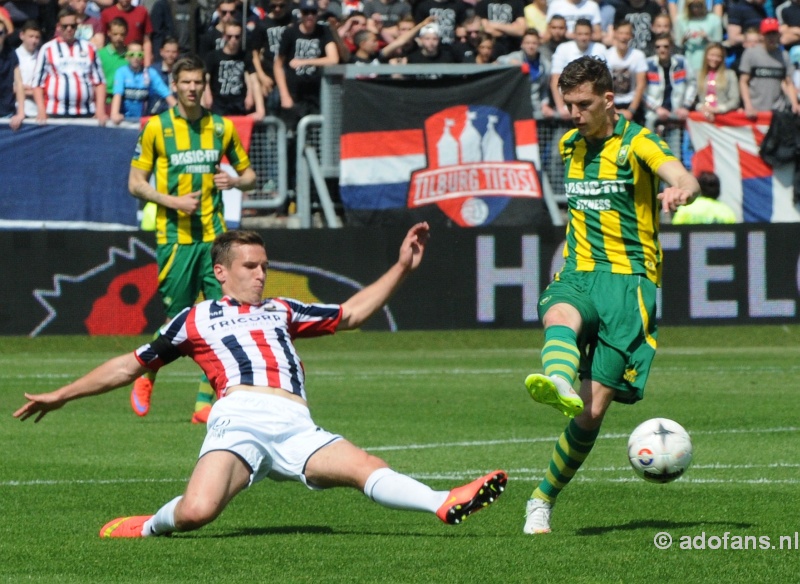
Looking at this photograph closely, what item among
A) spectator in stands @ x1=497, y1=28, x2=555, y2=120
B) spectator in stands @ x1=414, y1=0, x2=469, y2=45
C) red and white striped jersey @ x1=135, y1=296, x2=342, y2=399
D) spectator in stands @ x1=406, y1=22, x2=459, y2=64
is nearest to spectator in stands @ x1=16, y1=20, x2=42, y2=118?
spectator in stands @ x1=406, y1=22, x2=459, y2=64

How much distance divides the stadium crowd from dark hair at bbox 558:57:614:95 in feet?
37.5

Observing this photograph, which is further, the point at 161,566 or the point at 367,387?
the point at 367,387

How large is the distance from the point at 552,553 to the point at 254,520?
5.62ft

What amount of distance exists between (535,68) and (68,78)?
583cm

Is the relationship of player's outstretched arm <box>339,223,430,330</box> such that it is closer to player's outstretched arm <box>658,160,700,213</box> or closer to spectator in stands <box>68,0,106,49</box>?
player's outstretched arm <box>658,160,700,213</box>

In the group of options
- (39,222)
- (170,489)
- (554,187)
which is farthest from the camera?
(554,187)

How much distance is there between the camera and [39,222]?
58.2 feet

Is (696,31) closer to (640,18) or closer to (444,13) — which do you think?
(640,18)

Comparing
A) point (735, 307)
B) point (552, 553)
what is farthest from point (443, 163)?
point (552, 553)

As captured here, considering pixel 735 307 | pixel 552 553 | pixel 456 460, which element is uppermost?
pixel 552 553

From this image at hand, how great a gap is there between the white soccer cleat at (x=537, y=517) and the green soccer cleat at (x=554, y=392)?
760mm

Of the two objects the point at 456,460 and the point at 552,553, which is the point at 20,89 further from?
the point at 552,553

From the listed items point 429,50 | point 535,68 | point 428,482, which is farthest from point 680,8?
point 428,482

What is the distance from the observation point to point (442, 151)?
18.2 metres
